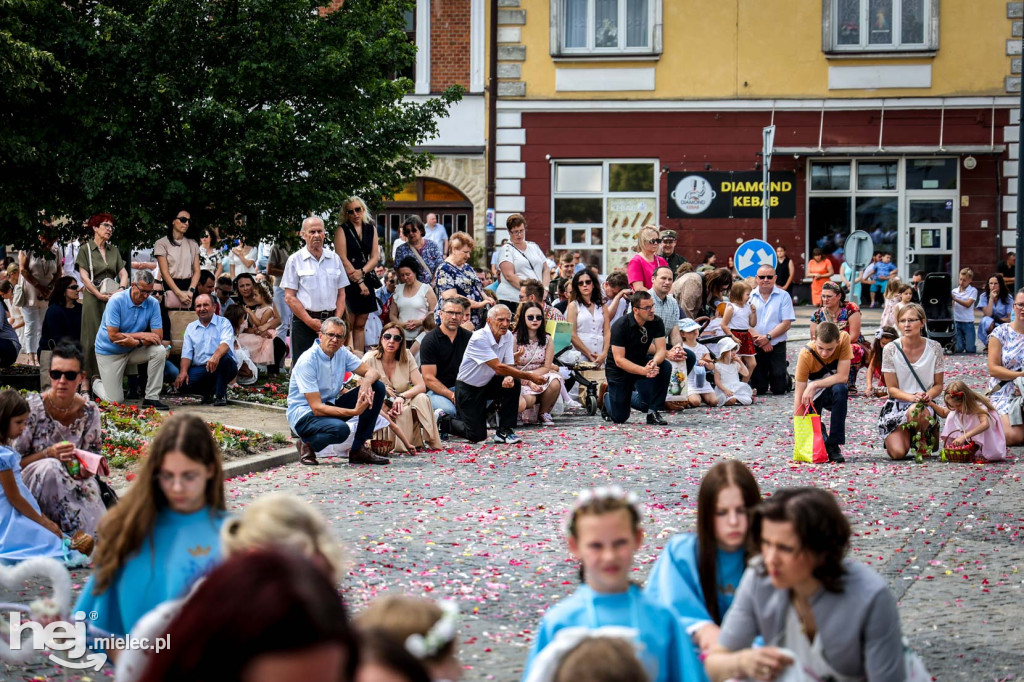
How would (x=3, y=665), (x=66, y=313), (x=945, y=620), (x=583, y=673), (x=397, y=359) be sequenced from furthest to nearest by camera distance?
(x=66, y=313) → (x=397, y=359) → (x=945, y=620) → (x=3, y=665) → (x=583, y=673)

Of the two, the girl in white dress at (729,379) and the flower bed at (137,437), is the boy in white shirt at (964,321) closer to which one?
the girl in white dress at (729,379)

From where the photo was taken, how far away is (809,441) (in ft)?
41.0

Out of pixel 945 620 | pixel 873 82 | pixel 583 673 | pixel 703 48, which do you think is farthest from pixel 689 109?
pixel 583 673

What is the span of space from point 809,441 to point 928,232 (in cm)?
2101

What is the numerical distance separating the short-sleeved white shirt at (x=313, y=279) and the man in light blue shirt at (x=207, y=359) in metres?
1.20

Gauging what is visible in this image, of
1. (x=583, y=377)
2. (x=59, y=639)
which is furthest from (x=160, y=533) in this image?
(x=583, y=377)

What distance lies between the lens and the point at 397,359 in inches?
554

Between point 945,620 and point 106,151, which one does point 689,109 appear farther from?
point 945,620

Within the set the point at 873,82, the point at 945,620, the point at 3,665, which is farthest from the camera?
the point at 873,82

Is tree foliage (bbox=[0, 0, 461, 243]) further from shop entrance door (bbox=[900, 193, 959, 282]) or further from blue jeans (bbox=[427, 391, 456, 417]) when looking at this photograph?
shop entrance door (bbox=[900, 193, 959, 282])

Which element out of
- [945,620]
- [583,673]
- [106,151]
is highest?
[106,151]

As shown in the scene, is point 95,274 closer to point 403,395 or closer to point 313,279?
point 313,279

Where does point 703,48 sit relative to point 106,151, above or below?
above

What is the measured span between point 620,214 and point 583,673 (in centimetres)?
2948
